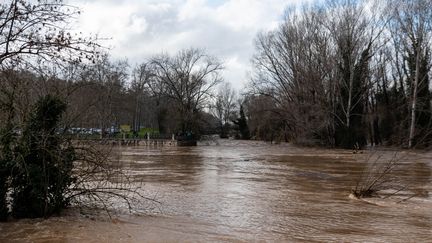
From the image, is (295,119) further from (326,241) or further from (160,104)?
(326,241)

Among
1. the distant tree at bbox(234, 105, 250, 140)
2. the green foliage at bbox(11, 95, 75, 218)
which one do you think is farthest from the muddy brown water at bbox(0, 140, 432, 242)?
the distant tree at bbox(234, 105, 250, 140)

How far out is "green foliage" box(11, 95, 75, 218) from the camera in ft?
28.1

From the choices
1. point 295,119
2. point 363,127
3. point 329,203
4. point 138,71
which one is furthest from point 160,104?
point 329,203

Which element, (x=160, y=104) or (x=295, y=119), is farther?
(x=160, y=104)

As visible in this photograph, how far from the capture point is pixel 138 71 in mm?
78250

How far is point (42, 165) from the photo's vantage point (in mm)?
8742

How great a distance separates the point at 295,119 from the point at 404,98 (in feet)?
40.2

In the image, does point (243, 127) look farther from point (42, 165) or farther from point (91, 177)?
point (42, 165)

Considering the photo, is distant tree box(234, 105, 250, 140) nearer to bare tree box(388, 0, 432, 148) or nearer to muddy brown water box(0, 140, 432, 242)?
bare tree box(388, 0, 432, 148)

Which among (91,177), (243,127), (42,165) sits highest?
(243,127)

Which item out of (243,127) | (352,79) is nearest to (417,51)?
(352,79)

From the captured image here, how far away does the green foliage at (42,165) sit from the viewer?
8570 mm

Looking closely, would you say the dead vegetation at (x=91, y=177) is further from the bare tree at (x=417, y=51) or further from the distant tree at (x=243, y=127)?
the distant tree at (x=243, y=127)

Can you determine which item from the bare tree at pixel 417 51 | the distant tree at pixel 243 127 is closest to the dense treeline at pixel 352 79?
the bare tree at pixel 417 51
